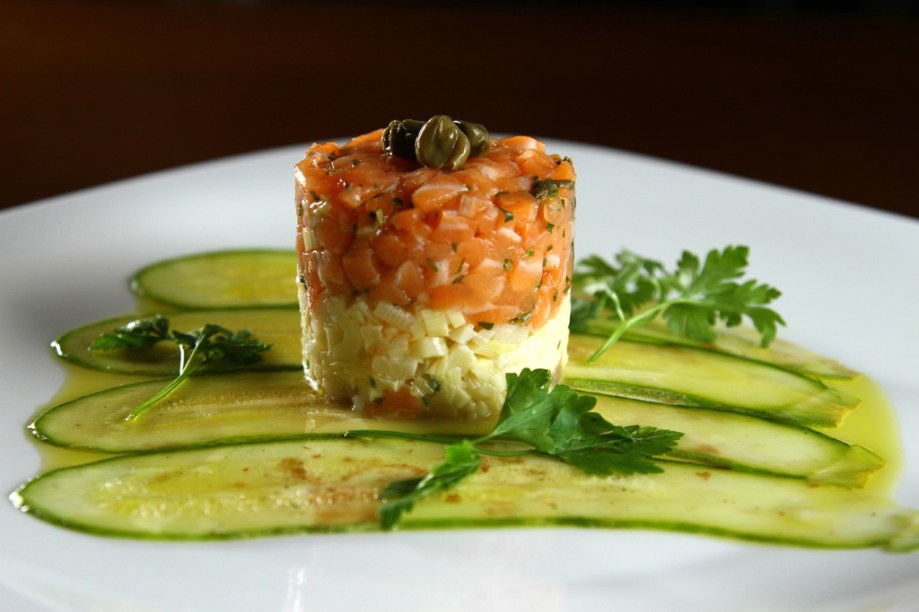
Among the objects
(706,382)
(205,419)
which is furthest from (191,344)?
(706,382)

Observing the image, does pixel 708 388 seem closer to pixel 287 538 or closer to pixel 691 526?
pixel 691 526

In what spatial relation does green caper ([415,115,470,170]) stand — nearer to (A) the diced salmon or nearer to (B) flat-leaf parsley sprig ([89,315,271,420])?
(A) the diced salmon

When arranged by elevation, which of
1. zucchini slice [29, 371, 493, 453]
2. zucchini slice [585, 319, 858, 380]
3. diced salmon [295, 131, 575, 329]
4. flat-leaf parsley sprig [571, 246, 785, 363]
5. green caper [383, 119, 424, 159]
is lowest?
zucchini slice [29, 371, 493, 453]

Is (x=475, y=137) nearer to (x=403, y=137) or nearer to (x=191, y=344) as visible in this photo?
(x=403, y=137)

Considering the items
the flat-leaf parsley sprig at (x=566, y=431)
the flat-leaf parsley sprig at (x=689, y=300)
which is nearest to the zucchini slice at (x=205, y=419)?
the flat-leaf parsley sprig at (x=566, y=431)

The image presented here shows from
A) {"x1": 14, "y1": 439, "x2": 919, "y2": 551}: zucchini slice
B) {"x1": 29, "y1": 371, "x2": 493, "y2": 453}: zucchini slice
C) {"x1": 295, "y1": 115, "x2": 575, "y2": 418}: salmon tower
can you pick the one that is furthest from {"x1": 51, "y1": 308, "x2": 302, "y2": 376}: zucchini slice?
{"x1": 14, "y1": 439, "x2": 919, "y2": 551}: zucchini slice

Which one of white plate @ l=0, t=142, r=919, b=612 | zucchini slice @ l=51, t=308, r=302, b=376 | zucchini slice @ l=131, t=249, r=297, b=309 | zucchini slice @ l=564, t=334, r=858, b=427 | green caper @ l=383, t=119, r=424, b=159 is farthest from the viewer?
zucchini slice @ l=131, t=249, r=297, b=309

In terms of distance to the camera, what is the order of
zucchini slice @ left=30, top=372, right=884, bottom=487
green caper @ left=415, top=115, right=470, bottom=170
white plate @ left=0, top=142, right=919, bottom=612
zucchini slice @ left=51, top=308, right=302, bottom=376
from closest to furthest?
white plate @ left=0, top=142, right=919, bottom=612 → zucchini slice @ left=30, top=372, right=884, bottom=487 → green caper @ left=415, top=115, right=470, bottom=170 → zucchini slice @ left=51, top=308, right=302, bottom=376

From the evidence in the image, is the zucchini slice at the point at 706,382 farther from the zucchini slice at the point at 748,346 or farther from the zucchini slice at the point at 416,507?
the zucchini slice at the point at 416,507
